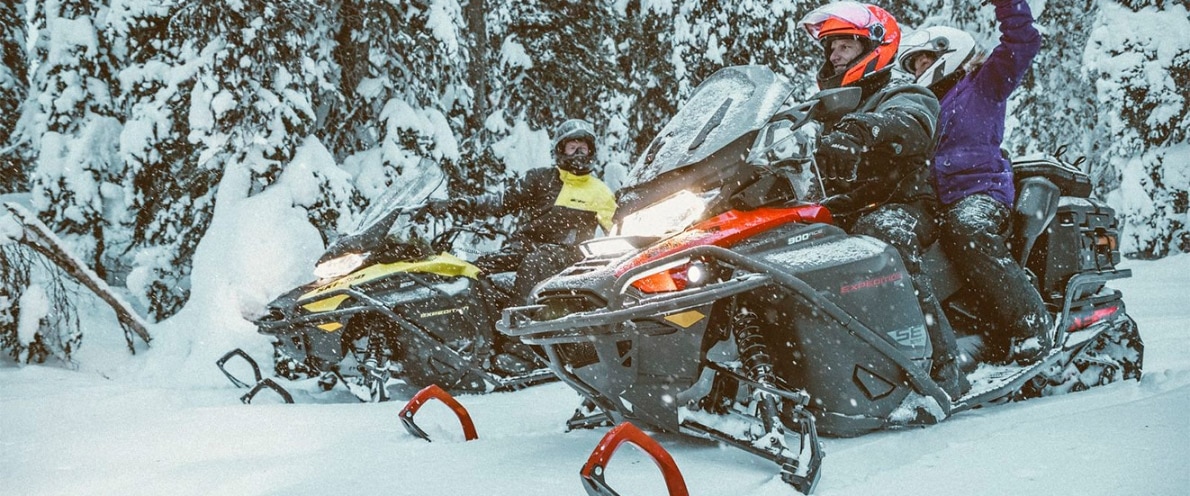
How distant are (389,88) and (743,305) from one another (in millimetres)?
6566

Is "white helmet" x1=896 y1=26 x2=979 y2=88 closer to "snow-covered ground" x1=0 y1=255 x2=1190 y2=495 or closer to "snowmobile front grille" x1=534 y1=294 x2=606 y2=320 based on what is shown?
"snow-covered ground" x1=0 y1=255 x2=1190 y2=495

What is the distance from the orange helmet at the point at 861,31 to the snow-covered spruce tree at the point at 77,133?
25.7 feet

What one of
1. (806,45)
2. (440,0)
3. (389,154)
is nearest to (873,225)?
(389,154)

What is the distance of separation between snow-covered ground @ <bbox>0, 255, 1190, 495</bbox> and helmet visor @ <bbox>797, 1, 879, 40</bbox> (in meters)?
1.71

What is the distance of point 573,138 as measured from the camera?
5812 millimetres

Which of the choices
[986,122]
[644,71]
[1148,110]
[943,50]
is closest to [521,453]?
[986,122]

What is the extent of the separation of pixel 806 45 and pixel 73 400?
11.9 meters

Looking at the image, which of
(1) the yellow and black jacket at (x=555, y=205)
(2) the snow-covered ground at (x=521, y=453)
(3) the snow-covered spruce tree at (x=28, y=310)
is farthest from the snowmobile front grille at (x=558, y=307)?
(3) the snow-covered spruce tree at (x=28, y=310)

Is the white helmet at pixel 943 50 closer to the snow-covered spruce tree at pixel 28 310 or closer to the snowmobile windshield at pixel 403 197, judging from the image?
the snowmobile windshield at pixel 403 197

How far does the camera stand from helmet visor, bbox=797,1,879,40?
10.8 feet

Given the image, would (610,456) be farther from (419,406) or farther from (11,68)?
(11,68)

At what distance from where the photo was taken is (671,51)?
1214cm

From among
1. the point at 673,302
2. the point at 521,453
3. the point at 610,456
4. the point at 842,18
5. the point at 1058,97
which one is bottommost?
the point at 521,453

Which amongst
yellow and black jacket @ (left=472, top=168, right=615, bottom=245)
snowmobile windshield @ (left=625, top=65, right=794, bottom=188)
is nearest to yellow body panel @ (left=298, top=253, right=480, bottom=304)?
yellow and black jacket @ (left=472, top=168, right=615, bottom=245)
